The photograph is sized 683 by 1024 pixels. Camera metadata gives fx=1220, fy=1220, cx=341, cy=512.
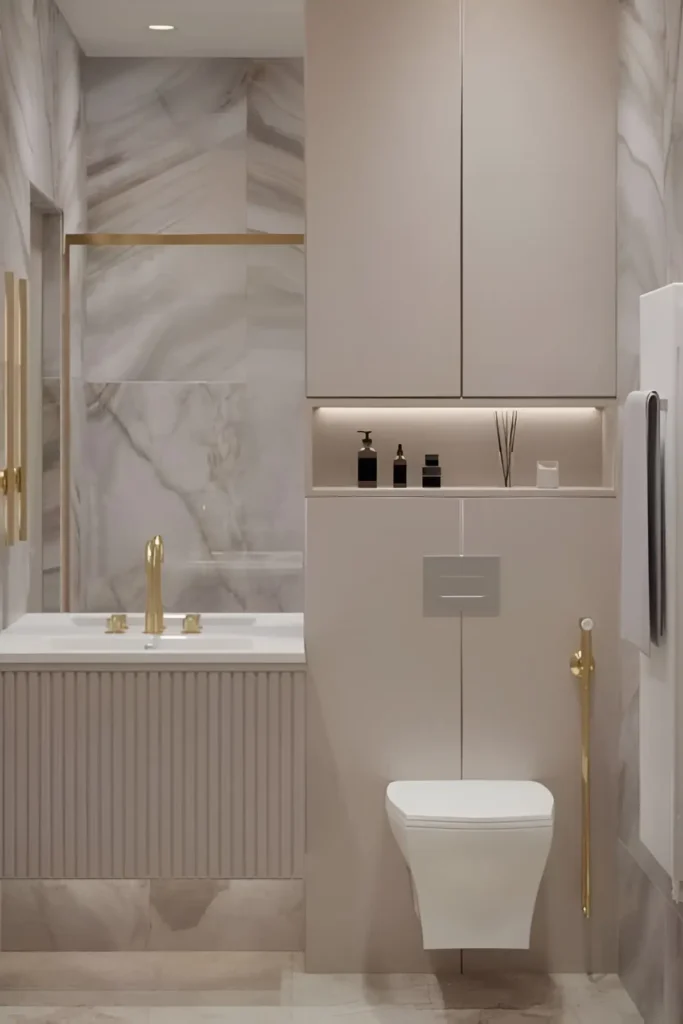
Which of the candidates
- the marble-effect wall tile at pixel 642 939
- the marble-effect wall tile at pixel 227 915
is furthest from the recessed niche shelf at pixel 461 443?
the marble-effect wall tile at pixel 227 915

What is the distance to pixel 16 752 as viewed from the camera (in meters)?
3.15

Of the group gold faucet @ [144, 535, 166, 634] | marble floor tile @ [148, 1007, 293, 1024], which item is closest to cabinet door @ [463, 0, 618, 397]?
gold faucet @ [144, 535, 166, 634]

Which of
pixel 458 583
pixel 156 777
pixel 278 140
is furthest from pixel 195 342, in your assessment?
pixel 156 777

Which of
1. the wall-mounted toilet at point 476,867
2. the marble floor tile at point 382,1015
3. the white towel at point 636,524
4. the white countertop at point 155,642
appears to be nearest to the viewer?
the white towel at point 636,524

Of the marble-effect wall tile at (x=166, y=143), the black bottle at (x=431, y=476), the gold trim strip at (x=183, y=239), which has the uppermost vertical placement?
the marble-effect wall tile at (x=166, y=143)

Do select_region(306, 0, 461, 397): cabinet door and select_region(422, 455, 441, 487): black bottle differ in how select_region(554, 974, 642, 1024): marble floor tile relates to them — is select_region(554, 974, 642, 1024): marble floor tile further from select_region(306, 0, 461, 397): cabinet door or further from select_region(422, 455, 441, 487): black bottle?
select_region(306, 0, 461, 397): cabinet door

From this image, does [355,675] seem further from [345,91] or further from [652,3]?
→ [652,3]

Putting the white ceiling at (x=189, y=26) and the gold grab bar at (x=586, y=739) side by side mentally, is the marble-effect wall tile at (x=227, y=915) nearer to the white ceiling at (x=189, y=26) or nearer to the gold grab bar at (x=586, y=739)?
the gold grab bar at (x=586, y=739)

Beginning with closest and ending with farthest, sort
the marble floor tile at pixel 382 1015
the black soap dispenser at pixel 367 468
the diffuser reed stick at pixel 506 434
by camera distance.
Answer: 1. the marble floor tile at pixel 382 1015
2. the black soap dispenser at pixel 367 468
3. the diffuser reed stick at pixel 506 434

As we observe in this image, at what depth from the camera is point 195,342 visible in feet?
11.3

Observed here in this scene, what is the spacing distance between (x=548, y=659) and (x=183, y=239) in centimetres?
154

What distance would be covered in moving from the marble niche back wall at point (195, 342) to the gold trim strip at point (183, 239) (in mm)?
19

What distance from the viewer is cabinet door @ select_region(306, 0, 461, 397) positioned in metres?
3.15

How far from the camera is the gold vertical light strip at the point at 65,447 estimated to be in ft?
11.3
